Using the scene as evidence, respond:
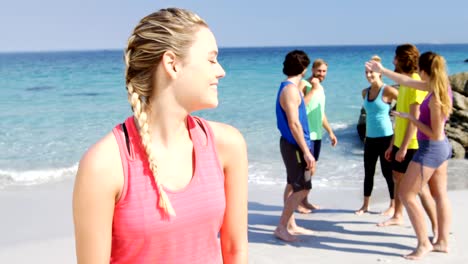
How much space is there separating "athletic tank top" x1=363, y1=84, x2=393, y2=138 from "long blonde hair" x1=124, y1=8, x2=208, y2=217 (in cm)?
511

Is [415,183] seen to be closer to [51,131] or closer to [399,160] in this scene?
[399,160]

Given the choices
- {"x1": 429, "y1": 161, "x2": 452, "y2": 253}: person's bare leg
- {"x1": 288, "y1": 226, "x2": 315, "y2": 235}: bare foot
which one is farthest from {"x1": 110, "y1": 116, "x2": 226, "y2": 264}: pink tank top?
{"x1": 288, "y1": 226, "x2": 315, "y2": 235}: bare foot

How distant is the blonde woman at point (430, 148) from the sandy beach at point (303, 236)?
0.24 m

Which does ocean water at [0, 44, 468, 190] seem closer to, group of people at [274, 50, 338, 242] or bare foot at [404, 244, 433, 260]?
group of people at [274, 50, 338, 242]

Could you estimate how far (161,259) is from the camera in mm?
1444

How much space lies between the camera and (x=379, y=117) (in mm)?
6355

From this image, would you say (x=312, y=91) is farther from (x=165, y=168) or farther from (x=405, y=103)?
(x=165, y=168)

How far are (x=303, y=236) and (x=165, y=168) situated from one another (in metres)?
4.72

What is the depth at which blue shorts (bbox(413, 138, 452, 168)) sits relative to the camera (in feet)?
16.3

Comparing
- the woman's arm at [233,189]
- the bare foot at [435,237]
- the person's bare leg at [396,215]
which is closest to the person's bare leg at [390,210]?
the person's bare leg at [396,215]

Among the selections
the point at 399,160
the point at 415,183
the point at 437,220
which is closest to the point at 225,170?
the point at 415,183

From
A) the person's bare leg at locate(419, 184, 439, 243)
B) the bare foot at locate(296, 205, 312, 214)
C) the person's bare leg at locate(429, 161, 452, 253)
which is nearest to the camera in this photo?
the person's bare leg at locate(429, 161, 452, 253)

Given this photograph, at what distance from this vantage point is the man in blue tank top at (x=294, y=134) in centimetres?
559

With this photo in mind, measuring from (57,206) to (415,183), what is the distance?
4.79m
